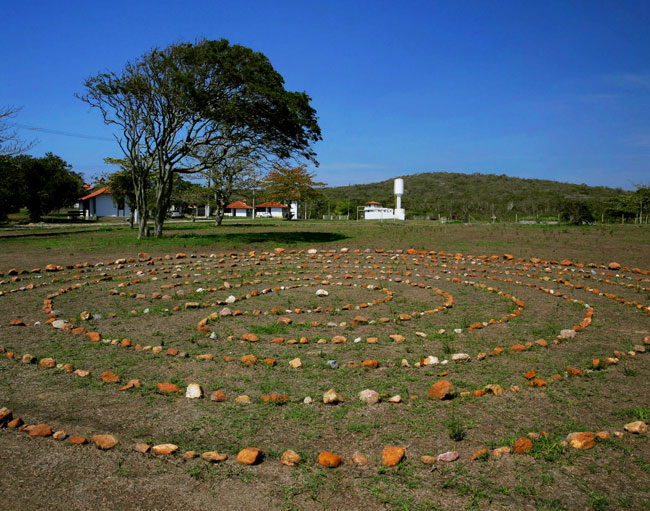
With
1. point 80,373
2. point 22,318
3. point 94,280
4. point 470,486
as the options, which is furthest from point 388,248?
point 470,486

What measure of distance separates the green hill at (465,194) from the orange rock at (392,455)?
49.8 metres

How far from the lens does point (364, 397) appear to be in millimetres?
4781

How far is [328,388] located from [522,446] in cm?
205

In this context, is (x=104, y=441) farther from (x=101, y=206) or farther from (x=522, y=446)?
(x=101, y=206)

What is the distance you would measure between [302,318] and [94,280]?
21.9 feet

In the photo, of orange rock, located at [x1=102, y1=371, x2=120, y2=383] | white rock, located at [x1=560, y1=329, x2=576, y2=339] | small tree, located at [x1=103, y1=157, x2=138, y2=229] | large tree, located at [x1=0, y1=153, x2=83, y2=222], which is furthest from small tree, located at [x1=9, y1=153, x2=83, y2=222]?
white rock, located at [x1=560, y1=329, x2=576, y2=339]

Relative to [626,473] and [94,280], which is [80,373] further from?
[94,280]

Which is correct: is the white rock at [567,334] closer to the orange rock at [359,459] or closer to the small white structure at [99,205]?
the orange rock at [359,459]

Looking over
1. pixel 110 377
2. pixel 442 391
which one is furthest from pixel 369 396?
pixel 110 377

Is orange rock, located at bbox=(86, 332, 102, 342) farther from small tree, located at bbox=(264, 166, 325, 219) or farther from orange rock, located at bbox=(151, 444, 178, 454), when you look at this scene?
small tree, located at bbox=(264, 166, 325, 219)

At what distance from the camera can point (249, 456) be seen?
3.63 m

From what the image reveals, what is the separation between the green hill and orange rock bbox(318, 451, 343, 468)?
50.1 metres

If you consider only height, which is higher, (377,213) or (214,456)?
(377,213)

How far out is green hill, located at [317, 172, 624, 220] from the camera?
200 feet
